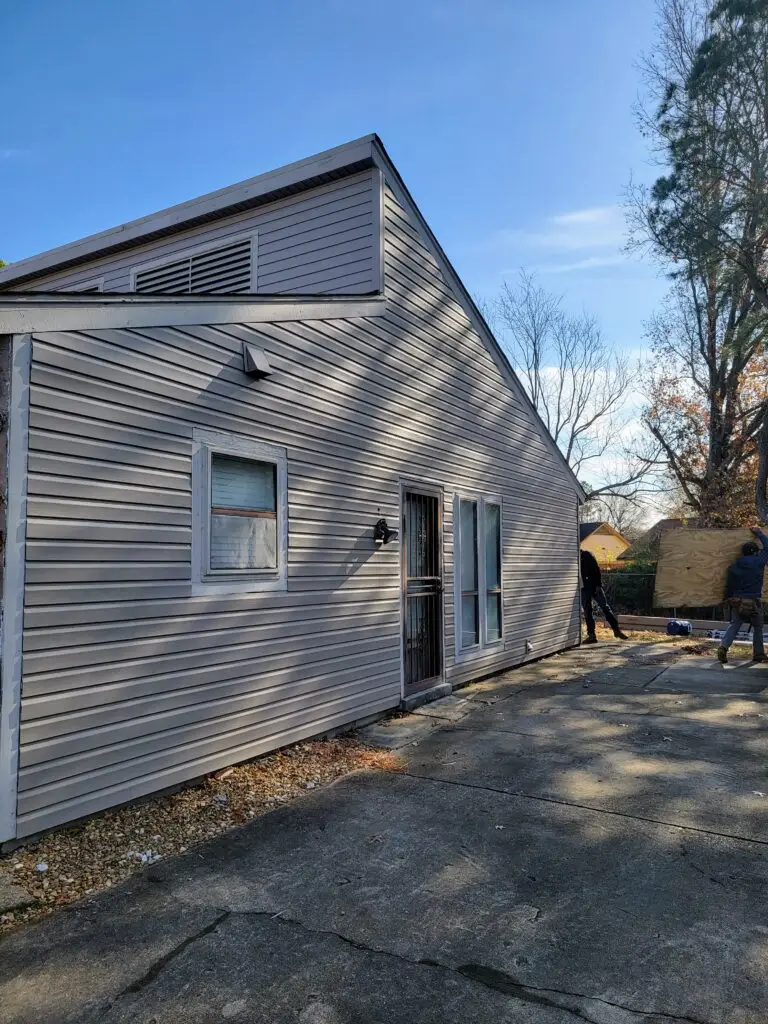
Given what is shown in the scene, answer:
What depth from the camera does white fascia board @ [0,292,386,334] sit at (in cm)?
327

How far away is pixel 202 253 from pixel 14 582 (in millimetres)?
5878

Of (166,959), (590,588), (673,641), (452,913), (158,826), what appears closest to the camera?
(166,959)

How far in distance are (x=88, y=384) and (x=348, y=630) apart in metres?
3.13

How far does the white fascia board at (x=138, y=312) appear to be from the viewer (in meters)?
3.27

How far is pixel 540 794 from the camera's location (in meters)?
4.21

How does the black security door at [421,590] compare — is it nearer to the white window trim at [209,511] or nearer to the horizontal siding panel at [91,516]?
the white window trim at [209,511]

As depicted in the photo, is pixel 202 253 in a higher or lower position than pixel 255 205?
lower

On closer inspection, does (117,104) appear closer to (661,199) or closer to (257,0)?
(257,0)

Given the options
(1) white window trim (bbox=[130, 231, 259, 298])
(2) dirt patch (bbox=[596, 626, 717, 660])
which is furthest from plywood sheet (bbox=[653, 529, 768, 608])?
(1) white window trim (bbox=[130, 231, 259, 298])

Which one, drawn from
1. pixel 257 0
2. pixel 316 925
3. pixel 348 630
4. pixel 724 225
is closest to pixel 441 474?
pixel 348 630

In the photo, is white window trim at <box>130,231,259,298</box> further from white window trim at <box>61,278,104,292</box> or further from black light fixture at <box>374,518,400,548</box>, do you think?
black light fixture at <box>374,518,400,548</box>

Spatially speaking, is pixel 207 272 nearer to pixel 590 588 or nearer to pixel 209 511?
pixel 209 511

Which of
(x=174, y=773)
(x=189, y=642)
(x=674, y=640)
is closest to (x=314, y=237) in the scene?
(x=189, y=642)

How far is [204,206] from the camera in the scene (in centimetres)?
744
